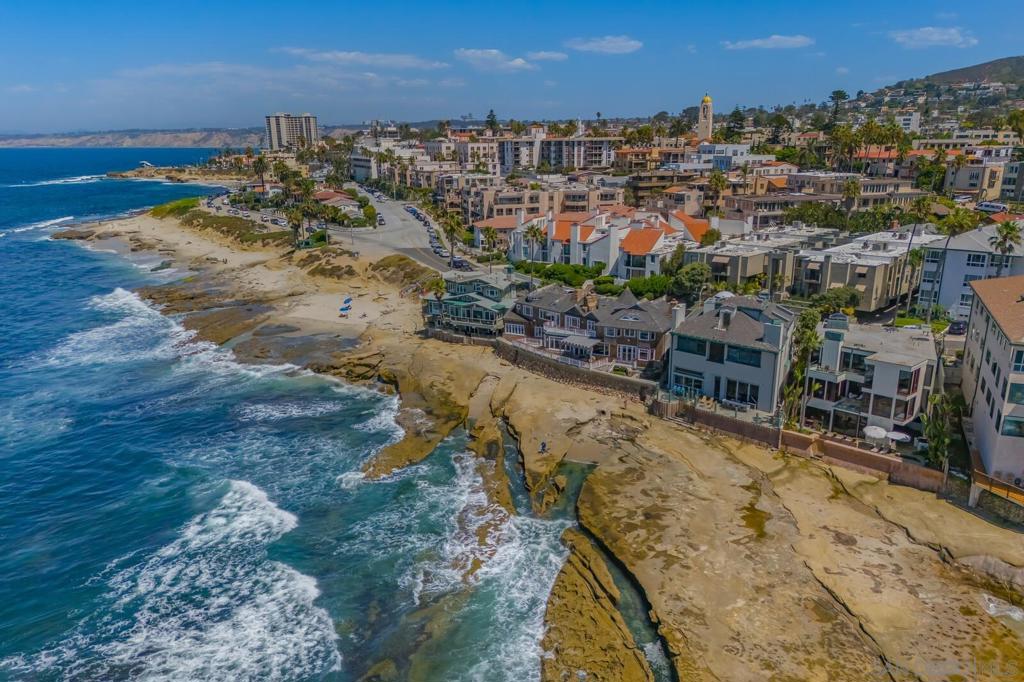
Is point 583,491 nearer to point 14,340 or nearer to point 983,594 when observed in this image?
point 983,594

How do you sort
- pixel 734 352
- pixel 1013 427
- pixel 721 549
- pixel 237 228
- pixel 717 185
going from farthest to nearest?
pixel 237 228 → pixel 717 185 → pixel 734 352 → pixel 1013 427 → pixel 721 549

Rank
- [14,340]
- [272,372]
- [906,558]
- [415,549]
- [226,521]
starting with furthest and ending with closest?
[14,340] → [272,372] → [226,521] → [415,549] → [906,558]

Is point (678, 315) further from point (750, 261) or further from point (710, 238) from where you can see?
point (710, 238)

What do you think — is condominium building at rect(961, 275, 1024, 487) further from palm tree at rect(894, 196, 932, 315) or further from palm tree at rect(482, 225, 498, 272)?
palm tree at rect(482, 225, 498, 272)

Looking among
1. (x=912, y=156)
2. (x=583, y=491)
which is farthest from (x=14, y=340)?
(x=912, y=156)

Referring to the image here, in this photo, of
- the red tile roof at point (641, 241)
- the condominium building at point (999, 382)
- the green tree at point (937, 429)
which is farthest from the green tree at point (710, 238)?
the green tree at point (937, 429)

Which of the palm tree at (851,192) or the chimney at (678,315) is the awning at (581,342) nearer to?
the chimney at (678,315)

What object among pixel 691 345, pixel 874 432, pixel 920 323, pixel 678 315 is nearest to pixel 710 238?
pixel 920 323
